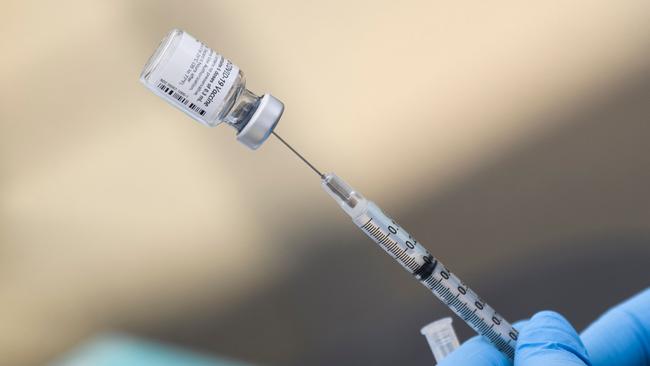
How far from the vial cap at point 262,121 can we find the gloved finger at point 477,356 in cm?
53

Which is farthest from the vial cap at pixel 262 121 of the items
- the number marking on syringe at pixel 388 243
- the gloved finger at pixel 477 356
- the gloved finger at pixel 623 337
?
the gloved finger at pixel 623 337

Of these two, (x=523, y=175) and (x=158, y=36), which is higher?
(x=158, y=36)

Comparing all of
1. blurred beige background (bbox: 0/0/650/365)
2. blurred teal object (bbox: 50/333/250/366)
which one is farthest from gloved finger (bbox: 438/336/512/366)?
blurred teal object (bbox: 50/333/250/366)

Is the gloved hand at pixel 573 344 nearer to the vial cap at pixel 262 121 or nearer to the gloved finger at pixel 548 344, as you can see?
the gloved finger at pixel 548 344

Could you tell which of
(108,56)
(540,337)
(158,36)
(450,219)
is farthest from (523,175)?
(108,56)

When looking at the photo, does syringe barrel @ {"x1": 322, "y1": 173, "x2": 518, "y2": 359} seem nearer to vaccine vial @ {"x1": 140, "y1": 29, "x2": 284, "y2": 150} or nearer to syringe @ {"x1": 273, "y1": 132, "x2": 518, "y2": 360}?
syringe @ {"x1": 273, "y1": 132, "x2": 518, "y2": 360}

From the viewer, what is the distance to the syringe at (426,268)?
106cm

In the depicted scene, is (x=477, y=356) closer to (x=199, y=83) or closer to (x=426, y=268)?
(x=426, y=268)

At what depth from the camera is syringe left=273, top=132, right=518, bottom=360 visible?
1062mm

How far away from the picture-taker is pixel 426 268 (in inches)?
44.3

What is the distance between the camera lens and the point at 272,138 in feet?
5.15

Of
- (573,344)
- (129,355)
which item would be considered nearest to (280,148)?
(129,355)

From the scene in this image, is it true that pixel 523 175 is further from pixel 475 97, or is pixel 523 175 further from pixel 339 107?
pixel 339 107

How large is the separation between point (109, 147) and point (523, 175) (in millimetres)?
1081
